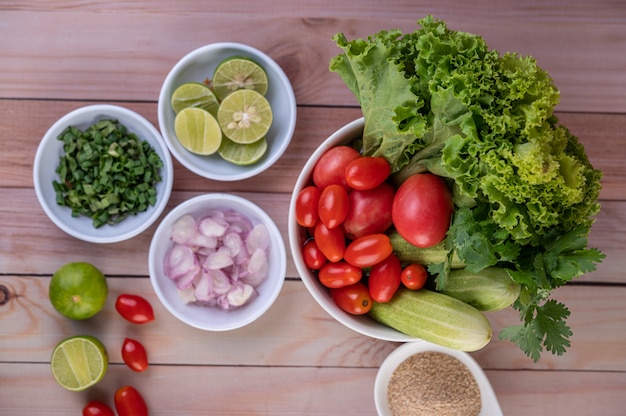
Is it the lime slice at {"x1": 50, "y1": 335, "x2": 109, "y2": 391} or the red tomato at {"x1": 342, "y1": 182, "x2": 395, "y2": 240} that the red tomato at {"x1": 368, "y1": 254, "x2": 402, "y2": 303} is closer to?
the red tomato at {"x1": 342, "y1": 182, "x2": 395, "y2": 240}

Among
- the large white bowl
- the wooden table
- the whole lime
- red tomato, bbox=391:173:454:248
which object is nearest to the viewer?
red tomato, bbox=391:173:454:248

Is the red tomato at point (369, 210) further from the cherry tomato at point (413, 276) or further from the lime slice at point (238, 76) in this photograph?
the lime slice at point (238, 76)

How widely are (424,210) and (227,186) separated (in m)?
0.52

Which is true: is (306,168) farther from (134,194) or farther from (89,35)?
(89,35)

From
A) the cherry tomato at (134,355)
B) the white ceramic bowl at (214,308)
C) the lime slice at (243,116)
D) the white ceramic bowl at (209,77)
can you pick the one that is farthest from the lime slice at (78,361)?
the lime slice at (243,116)

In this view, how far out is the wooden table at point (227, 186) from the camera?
1.46 metres

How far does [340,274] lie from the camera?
120 centimetres

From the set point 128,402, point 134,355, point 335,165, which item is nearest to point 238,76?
point 335,165

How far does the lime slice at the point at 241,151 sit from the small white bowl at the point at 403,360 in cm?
51

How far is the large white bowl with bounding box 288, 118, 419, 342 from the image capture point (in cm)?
121

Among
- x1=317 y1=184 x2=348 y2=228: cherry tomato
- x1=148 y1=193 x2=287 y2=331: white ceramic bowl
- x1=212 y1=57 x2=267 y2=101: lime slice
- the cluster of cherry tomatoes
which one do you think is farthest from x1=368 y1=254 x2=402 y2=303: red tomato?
x1=212 y1=57 x2=267 y2=101: lime slice

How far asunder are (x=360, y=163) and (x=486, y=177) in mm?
235

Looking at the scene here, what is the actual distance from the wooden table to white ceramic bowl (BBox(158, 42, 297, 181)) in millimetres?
50

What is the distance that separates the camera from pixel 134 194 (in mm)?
1402
